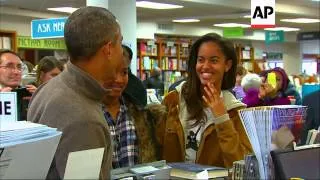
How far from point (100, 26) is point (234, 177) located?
68 centimetres

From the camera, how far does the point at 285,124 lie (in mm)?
1647

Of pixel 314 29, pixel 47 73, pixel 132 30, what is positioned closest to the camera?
pixel 47 73

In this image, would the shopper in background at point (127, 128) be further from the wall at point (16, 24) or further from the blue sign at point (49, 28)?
the wall at point (16, 24)

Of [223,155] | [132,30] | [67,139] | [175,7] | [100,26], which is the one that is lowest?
[223,155]

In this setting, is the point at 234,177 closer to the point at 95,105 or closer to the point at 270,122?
the point at 270,122

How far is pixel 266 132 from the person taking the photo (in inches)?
62.5

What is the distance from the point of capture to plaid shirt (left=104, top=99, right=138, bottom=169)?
2.26 metres

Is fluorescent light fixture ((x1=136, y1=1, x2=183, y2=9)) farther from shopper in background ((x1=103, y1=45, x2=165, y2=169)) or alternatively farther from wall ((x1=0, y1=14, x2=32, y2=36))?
shopper in background ((x1=103, y1=45, x2=165, y2=169))

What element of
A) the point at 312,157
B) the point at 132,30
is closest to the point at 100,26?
the point at 312,157

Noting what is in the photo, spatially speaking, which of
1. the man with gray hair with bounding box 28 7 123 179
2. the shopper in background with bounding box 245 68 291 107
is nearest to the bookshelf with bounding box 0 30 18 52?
the shopper in background with bounding box 245 68 291 107

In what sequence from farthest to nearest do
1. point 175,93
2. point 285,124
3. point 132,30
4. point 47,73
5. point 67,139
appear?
point 132,30 < point 47,73 < point 175,93 < point 285,124 < point 67,139

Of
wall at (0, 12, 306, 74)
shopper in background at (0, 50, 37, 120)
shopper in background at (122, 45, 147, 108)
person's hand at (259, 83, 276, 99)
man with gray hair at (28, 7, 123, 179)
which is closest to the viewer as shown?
man with gray hair at (28, 7, 123, 179)

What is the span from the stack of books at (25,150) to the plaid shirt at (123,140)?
878 millimetres

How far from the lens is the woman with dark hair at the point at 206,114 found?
220cm
